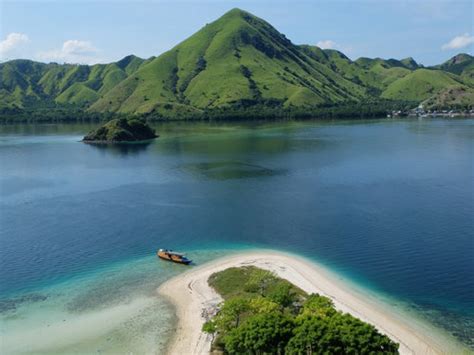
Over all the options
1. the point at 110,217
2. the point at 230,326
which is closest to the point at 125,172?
the point at 110,217

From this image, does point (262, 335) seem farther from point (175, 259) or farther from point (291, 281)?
point (175, 259)

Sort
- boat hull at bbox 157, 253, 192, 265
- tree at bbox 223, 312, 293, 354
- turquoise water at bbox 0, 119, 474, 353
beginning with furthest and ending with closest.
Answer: boat hull at bbox 157, 253, 192, 265 < turquoise water at bbox 0, 119, 474, 353 < tree at bbox 223, 312, 293, 354

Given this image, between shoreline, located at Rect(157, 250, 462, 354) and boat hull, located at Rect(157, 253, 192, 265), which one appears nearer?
shoreline, located at Rect(157, 250, 462, 354)

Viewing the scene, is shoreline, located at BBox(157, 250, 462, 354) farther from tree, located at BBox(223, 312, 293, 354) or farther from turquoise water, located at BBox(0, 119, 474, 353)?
tree, located at BBox(223, 312, 293, 354)

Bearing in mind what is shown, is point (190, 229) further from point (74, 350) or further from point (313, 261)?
point (74, 350)

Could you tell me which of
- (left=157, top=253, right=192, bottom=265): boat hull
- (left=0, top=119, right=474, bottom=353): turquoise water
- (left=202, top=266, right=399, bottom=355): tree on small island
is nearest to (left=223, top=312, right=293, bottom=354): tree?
(left=202, top=266, right=399, bottom=355): tree on small island

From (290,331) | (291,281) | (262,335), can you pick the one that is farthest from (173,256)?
(290,331)
